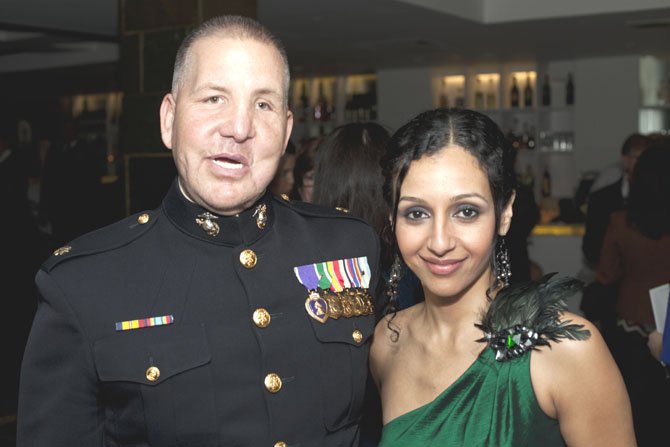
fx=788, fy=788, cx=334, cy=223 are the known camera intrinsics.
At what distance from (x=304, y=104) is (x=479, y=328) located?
7.91 metres

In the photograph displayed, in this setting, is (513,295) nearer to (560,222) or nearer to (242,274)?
(242,274)

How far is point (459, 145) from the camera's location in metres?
1.48

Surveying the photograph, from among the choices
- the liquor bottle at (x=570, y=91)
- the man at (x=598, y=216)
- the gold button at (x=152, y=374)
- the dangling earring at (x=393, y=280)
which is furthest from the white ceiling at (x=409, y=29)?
the gold button at (x=152, y=374)

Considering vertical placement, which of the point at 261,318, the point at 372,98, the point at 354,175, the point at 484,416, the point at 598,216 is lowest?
the point at 484,416

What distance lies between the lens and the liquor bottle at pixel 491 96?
8359 mm

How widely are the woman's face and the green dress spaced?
0.11m

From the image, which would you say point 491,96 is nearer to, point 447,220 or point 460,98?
point 460,98

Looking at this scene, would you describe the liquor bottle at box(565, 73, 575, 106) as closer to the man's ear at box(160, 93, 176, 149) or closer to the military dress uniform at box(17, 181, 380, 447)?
the military dress uniform at box(17, 181, 380, 447)

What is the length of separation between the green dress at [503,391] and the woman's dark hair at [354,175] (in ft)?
3.00

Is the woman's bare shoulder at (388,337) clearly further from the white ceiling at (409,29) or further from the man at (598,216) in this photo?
the white ceiling at (409,29)

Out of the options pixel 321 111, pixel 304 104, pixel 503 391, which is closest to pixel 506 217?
Answer: pixel 503 391

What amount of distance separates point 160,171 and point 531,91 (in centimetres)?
557

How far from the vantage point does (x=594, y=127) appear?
7.57 m

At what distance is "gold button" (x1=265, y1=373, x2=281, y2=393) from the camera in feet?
4.27
